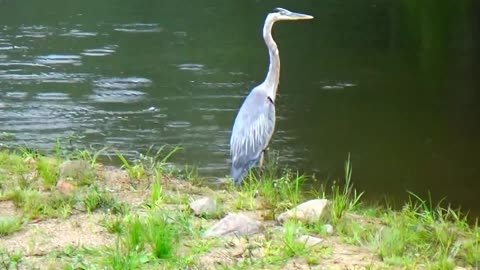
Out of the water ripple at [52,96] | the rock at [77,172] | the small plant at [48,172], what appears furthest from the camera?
the water ripple at [52,96]

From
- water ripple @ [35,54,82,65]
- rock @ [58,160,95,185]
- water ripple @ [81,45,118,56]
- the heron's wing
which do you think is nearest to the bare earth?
rock @ [58,160,95,185]

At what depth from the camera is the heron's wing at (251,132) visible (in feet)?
24.9

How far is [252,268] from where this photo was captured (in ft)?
13.8

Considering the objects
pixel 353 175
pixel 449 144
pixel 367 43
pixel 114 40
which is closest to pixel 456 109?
pixel 449 144

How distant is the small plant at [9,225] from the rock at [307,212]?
1.42 meters

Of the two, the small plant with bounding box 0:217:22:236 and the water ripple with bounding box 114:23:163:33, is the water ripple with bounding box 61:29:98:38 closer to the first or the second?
the water ripple with bounding box 114:23:163:33

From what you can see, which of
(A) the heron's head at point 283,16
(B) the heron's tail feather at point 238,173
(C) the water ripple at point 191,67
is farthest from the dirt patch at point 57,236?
(C) the water ripple at point 191,67

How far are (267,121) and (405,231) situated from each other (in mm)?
2896

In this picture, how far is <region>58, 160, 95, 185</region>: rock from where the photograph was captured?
601 centimetres

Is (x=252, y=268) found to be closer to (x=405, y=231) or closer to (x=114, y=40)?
(x=405, y=231)

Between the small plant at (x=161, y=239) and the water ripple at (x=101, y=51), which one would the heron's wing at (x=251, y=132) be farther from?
the water ripple at (x=101, y=51)

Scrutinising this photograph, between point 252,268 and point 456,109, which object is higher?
point 252,268

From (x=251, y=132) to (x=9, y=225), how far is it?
3.30 metres

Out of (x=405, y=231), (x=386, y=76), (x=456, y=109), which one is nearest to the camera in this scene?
(x=405, y=231)
